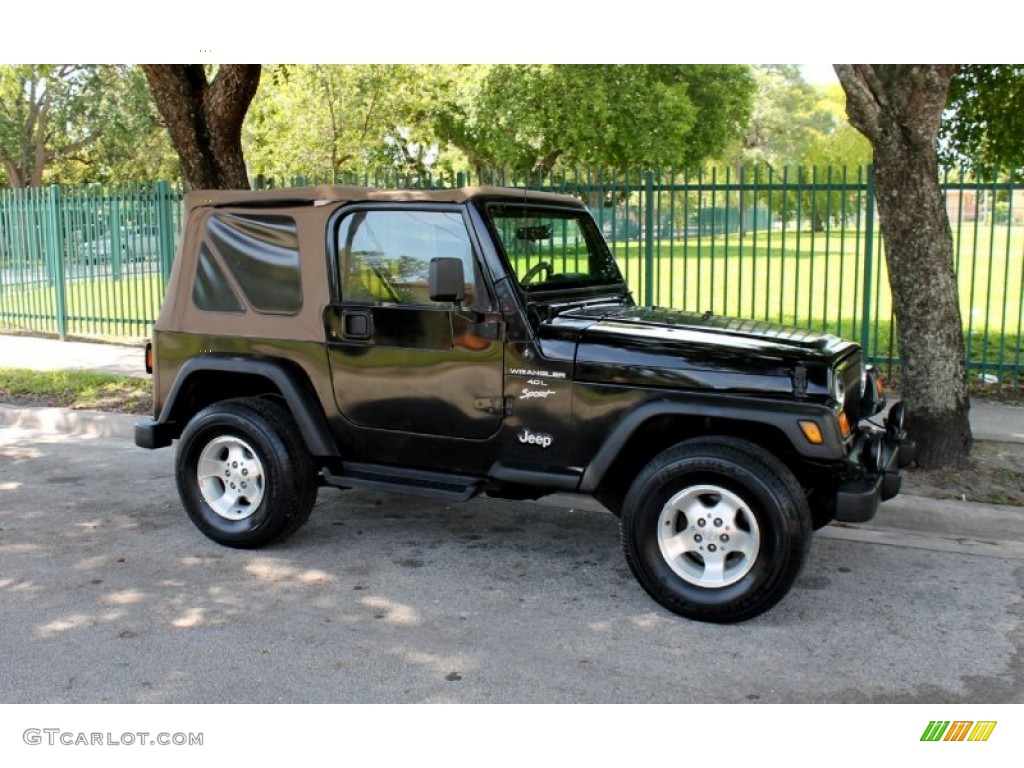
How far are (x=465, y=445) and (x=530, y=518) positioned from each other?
1371mm

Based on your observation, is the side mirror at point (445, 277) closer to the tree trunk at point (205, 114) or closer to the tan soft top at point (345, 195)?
the tan soft top at point (345, 195)

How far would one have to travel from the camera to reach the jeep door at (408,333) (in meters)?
5.21

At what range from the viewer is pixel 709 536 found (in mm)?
4750

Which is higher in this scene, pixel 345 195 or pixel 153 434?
pixel 345 195

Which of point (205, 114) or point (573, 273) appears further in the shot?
point (205, 114)

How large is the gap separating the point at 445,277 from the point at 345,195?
3.19 ft

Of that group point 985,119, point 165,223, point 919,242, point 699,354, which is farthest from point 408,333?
point 165,223

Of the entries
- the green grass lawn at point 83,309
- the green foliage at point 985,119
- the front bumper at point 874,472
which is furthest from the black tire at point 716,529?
the green grass lawn at point 83,309

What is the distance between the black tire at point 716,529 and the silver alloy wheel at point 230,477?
2.16 metres

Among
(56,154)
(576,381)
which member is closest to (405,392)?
(576,381)

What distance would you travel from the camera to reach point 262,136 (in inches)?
1238

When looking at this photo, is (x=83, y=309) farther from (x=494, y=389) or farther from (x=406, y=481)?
(x=494, y=389)

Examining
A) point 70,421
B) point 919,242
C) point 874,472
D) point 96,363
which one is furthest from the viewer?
point 96,363
